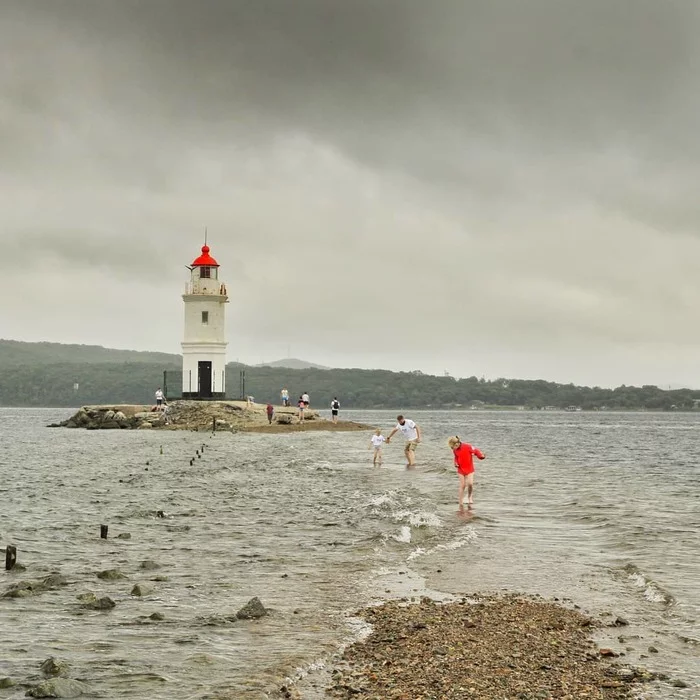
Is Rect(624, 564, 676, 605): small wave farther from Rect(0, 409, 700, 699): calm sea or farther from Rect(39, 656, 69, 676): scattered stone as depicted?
Rect(39, 656, 69, 676): scattered stone

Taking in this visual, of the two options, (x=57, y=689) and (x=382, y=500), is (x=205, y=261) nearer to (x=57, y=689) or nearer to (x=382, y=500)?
(x=382, y=500)

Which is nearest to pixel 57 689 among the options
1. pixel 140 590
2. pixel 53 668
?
pixel 53 668

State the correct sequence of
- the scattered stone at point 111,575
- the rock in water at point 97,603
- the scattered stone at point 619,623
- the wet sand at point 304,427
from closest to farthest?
the scattered stone at point 619,623 < the rock in water at point 97,603 < the scattered stone at point 111,575 < the wet sand at point 304,427

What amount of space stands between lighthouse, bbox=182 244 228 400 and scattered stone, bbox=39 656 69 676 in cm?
6122

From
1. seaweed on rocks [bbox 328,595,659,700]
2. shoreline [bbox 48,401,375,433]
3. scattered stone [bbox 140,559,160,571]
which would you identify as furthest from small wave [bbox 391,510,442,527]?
shoreline [bbox 48,401,375,433]

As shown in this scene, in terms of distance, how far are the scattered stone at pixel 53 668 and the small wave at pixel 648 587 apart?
772 cm

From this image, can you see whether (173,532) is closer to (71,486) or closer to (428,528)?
(428,528)

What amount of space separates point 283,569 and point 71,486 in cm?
1667

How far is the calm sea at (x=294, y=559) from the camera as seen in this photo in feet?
29.8

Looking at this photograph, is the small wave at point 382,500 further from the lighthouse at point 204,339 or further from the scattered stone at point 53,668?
the lighthouse at point 204,339

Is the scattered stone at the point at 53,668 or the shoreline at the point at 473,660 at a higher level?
the shoreline at the point at 473,660

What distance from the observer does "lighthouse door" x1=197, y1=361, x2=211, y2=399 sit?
69.7 meters

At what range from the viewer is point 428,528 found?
60.0ft

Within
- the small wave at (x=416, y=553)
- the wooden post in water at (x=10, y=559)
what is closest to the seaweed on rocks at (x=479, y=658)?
the small wave at (x=416, y=553)
